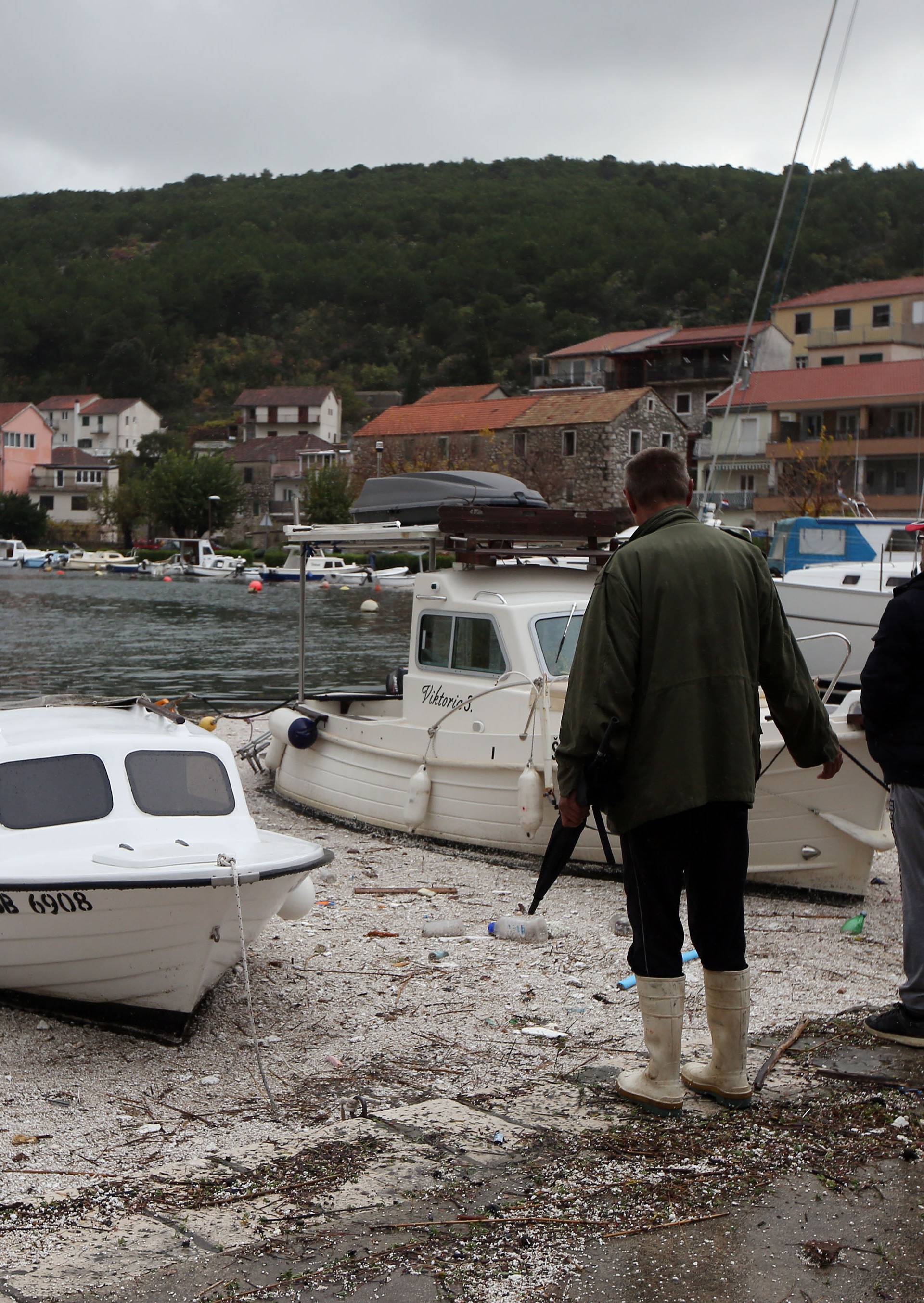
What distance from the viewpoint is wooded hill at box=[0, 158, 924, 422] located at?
12394 cm

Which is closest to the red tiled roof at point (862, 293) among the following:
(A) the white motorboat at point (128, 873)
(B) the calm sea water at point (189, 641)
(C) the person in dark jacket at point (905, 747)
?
(B) the calm sea water at point (189, 641)

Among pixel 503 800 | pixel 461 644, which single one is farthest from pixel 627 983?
A: pixel 461 644

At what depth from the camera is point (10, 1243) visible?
11.9 ft

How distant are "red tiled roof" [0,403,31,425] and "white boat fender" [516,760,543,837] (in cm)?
11958

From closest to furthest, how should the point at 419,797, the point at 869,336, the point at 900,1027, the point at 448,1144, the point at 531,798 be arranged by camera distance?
the point at 448,1144, the point at 900,1027, the point at 531,798, the point at 419,797, the point at 869,336

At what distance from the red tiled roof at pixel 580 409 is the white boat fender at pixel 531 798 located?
63.9 metres

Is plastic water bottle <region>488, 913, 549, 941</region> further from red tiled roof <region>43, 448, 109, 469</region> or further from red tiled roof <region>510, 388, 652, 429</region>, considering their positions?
red tiled roof <region>43, 448, 109, 469</region>

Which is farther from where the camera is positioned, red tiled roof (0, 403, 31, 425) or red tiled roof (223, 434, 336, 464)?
red tiled roof (0, 403, 31, 425)

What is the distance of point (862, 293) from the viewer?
76875 millimetres

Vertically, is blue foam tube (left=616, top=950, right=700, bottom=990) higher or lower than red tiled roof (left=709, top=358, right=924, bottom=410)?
lower

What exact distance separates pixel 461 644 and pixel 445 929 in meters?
3.30

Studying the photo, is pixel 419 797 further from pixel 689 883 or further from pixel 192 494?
pixel 192 494

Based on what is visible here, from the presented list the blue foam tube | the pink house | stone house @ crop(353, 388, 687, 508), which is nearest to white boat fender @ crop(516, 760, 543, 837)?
the blue foam tube

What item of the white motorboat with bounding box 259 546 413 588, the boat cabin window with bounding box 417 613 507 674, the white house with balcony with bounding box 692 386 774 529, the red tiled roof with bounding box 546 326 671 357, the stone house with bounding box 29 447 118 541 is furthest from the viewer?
the stone house with bounding box 29 447 118 541
